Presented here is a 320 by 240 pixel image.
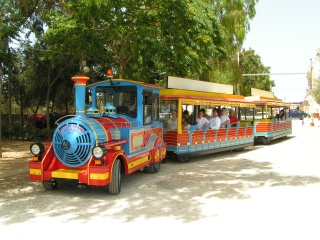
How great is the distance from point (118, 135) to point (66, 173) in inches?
48.5

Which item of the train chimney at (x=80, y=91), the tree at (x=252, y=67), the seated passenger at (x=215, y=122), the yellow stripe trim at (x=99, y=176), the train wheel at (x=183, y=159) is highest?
the tree at (x=252, y=67)

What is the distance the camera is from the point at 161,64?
13.1 meters

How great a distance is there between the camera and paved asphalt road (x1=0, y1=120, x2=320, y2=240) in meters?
4.57

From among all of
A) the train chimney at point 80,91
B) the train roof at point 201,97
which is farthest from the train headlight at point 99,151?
the train roof at point 201,97

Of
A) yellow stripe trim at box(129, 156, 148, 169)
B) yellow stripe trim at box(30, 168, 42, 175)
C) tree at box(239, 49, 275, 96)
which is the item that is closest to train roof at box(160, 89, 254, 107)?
yellow stripe trim at box(129, 156, 148, 169)

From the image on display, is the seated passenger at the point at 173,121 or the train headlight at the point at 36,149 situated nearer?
the train headlight at the point at 36,149

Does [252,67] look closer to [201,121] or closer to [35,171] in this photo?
[201,121]

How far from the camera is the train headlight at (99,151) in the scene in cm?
595

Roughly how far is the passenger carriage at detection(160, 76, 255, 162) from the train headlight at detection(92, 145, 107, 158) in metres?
4.52

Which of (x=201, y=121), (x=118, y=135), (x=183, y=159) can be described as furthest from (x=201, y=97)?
(x=118, y=135)

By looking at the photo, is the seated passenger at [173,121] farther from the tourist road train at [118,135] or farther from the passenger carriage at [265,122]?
the passenger carriage at [265,122]

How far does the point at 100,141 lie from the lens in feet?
20.8

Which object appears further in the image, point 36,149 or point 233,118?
point 233,118

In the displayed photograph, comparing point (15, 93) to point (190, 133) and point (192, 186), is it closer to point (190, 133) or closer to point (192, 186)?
point (190, 133)
